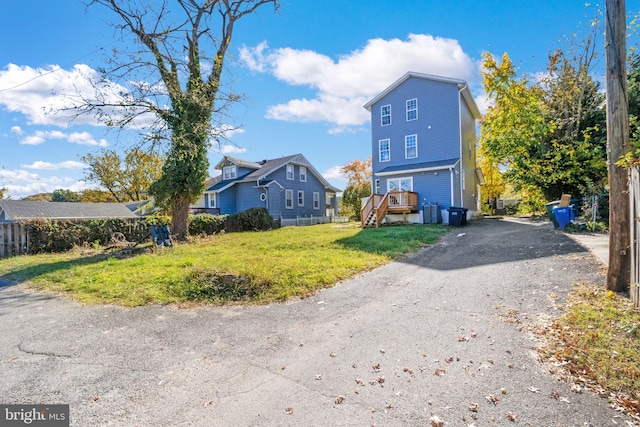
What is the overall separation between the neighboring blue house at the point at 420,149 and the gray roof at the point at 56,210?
16.0m

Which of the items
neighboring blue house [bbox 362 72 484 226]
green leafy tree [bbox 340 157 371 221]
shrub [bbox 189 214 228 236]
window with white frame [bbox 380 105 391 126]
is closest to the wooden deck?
neighboring blue house [bbox 362 72 484 226]

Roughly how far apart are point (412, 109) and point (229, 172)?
17.4 meters

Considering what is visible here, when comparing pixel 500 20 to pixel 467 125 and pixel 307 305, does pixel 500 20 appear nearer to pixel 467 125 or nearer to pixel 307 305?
pixel 467 125

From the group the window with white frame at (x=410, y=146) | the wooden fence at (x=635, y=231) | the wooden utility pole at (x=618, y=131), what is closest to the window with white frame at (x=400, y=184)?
the window with white frame at (x=410, y=146)

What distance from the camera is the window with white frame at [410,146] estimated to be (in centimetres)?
1995

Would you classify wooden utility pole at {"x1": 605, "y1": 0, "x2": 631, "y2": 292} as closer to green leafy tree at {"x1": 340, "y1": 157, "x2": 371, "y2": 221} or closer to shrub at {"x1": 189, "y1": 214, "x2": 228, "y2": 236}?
shrub at {"x1": 189, "y1": 214, "x2": 228, "y2": 236}

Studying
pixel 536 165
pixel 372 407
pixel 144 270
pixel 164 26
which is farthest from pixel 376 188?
pixel 372 407

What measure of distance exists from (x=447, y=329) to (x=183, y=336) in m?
3.53

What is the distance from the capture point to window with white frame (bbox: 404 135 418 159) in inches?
786

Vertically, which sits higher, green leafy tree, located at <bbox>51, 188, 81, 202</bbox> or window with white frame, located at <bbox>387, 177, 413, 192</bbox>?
green leafy tree, located at <bbox>51, 188, 81, 202</bbox>

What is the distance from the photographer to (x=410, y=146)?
66.1ft

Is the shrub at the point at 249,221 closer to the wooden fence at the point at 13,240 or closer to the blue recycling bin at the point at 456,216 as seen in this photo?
the wooden fence at the point at 13,240

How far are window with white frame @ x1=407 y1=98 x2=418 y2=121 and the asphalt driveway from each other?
15767mm

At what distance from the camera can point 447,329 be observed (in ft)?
13.2
